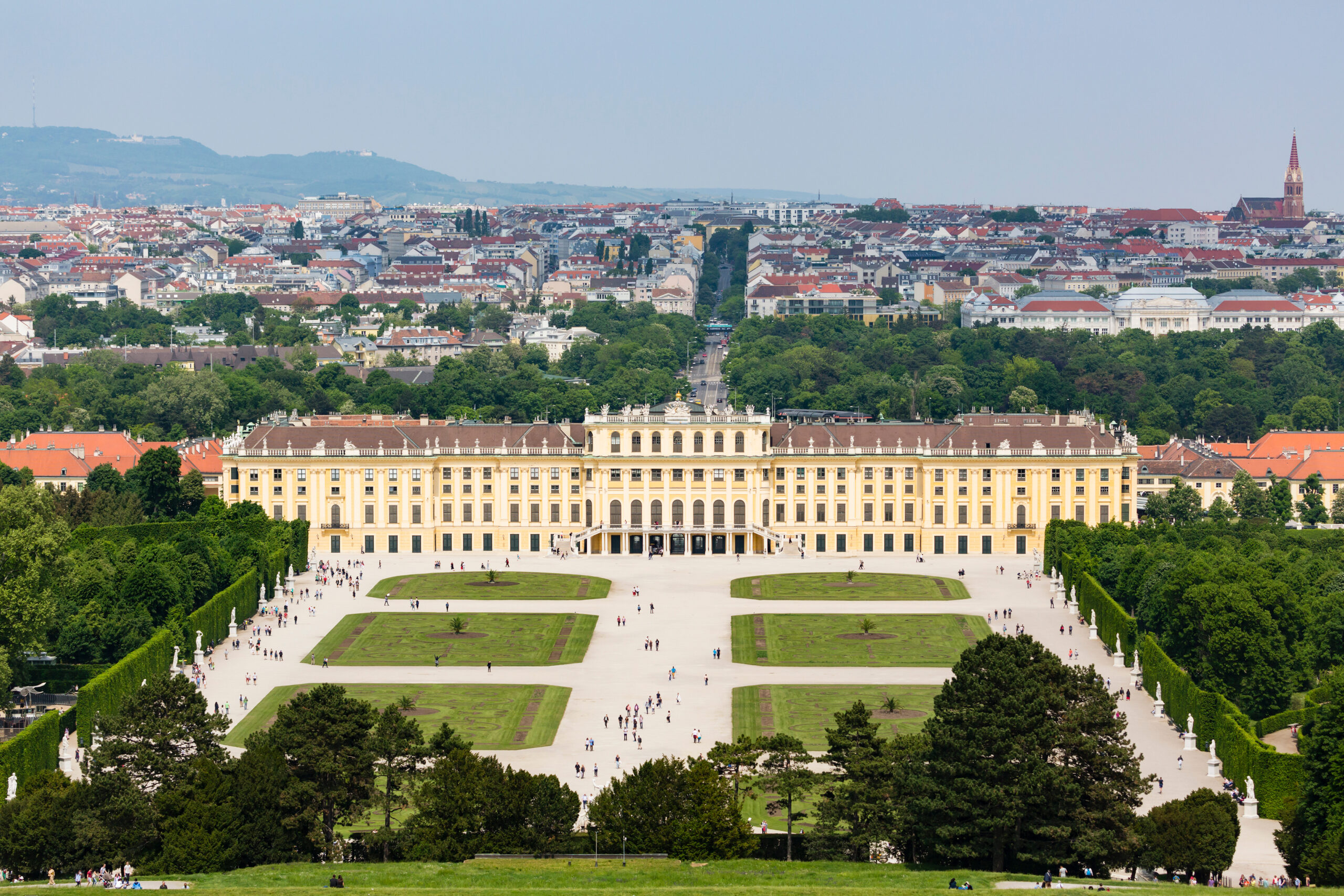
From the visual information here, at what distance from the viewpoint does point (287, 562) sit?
10625 centimetres

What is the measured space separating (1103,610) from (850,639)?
10633 millimetres

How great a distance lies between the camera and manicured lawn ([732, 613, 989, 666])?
8594 centimetres

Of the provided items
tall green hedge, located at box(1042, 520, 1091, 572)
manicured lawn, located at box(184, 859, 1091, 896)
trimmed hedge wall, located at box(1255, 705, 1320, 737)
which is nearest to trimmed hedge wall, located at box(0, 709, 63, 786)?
manicured lawn, located at box(184, 859, 1091, 896)

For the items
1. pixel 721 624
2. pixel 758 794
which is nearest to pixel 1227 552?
pixel 721 624

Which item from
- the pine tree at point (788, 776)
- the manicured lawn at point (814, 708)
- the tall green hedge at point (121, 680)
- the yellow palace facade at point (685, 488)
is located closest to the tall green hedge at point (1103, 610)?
the manicured lawn at point (814, 708)

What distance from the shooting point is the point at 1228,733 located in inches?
2692

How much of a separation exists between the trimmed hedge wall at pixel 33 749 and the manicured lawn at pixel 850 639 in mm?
28129

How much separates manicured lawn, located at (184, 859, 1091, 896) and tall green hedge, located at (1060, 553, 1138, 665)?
107 feet

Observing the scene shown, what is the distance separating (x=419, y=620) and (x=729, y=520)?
26.1m

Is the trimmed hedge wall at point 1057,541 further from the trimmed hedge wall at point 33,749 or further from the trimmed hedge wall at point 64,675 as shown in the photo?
the trimmed hedge wall at point 33,749

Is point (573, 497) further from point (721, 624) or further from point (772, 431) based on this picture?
point (721, 624)

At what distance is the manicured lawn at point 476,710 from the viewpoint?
71.6 meters

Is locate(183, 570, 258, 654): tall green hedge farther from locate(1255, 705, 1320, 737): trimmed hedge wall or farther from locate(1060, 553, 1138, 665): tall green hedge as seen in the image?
locate(1255, 705, 1320, 737): trimmed hedge wall

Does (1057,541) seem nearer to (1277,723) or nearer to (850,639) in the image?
(850,639)
